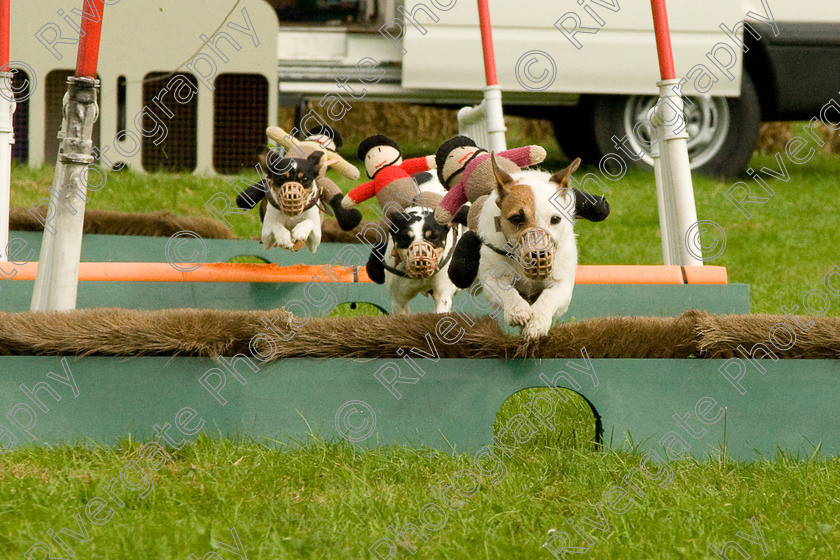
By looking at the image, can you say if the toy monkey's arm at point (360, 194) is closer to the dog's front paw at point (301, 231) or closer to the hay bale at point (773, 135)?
the dog's front paw at point (301, 231)

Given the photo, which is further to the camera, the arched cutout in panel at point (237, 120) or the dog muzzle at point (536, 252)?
the arched cutout in panel at point (237, 120)

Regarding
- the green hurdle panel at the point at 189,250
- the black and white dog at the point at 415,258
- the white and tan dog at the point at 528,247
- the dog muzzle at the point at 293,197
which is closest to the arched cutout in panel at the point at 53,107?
the green hurdle panel at the point at 189,250

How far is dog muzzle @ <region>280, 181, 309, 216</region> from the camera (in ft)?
11.1

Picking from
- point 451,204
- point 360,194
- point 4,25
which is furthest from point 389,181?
point 4,25

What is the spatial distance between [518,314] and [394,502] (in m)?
0.58

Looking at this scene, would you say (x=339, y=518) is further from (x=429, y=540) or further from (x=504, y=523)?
(x=504, y=523)

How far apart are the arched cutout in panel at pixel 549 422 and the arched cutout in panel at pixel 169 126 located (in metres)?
4.74

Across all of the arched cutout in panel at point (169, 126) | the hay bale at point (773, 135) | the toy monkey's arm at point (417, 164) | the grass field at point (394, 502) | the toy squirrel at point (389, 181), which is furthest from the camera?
the hay bale at point (773, 135)

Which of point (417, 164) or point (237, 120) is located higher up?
point (417, 164)

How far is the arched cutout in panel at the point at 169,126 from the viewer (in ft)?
24.1

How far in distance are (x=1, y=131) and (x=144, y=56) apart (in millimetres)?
3206

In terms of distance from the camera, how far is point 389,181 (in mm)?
3336

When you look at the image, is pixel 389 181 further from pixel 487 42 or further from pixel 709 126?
pixel 709 126

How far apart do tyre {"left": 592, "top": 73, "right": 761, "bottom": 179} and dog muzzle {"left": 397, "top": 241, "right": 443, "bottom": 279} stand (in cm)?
475
